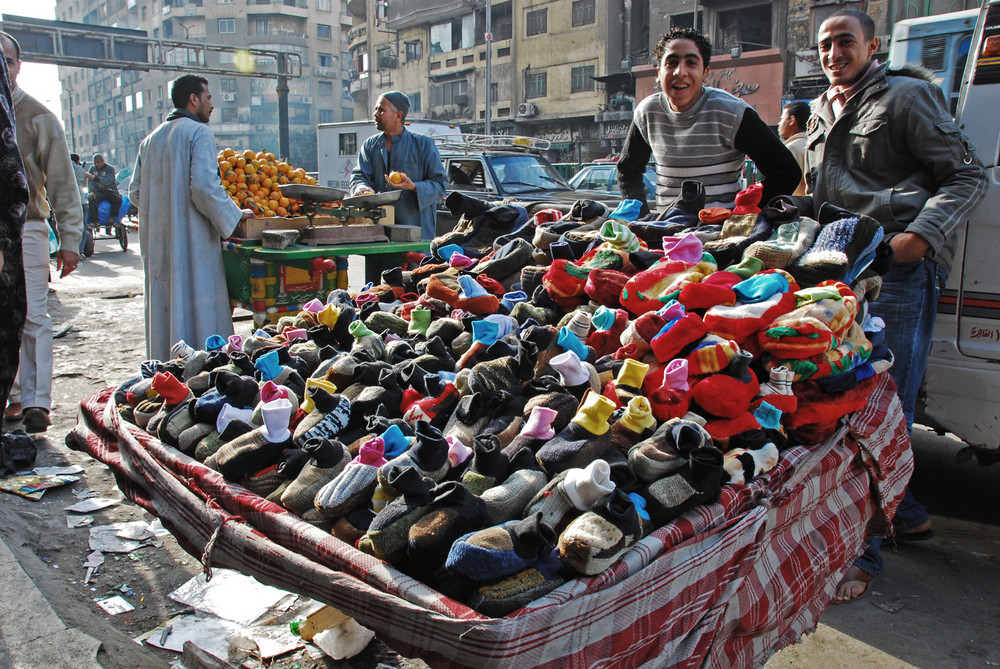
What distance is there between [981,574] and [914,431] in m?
1.85

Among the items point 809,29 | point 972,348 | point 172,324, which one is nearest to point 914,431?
point 972,348

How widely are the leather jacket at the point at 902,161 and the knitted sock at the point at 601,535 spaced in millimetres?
1817

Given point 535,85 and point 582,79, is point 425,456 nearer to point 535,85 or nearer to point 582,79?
point 582,79

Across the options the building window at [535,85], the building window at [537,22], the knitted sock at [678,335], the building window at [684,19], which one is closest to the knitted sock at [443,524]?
the knitted sock at [678,335]

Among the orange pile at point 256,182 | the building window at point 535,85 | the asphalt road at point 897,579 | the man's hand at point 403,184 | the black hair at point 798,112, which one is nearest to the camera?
the asphalt road at point 897,579

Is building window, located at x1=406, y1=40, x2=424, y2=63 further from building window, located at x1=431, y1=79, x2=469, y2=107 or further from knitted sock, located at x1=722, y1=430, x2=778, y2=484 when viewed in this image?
knitted sock, located at x1=722, y1=430, x2=778, y2=484

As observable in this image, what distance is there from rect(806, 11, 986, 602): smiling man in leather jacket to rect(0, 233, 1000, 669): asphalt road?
198mm

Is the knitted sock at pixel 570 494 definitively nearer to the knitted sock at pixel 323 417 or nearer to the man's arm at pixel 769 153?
the knitted sock at pixel 323 417

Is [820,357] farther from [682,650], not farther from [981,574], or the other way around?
[981,574]

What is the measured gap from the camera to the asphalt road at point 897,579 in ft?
7.74

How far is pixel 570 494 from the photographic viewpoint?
1.50 m

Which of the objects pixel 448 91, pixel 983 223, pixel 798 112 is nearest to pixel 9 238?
pixel 983 223

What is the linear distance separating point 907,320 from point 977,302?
48cm

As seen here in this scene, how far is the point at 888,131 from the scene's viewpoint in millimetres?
2730
